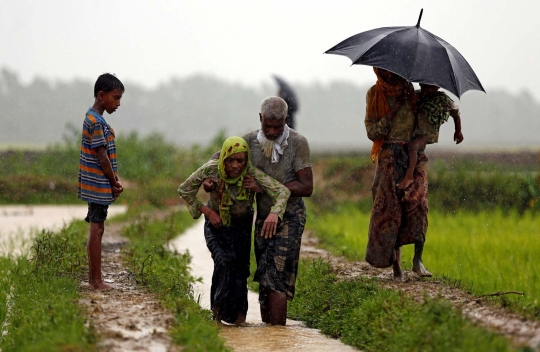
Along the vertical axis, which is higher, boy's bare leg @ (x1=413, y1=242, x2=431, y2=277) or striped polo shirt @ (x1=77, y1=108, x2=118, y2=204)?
striped polo shirt @ (x1=77, y1=108, x2=118, y2=204)

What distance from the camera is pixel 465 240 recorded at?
10703 mm

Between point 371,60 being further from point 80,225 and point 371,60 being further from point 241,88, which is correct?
point 241,88

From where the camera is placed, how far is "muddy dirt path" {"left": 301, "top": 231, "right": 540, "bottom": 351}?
4.82m

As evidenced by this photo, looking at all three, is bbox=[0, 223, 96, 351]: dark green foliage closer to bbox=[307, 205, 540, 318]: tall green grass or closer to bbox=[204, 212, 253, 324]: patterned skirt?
bbox=[204, 212, 253, 324]: patterned skirt

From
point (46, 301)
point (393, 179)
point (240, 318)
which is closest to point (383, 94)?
point (393, 179)

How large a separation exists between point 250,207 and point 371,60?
1559 millimetres

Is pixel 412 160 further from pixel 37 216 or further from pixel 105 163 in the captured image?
pixel 37 216

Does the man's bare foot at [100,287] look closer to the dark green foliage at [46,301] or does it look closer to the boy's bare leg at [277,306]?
the dark green foliage at [46,301]

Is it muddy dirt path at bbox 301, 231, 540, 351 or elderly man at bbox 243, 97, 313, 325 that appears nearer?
muddy dirt path at bbox 301, 231, 540, 351

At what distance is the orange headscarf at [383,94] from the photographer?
283 inches

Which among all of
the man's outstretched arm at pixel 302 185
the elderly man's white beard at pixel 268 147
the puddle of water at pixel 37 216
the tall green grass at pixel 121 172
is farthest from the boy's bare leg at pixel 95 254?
the tall green grass at pixel 121 172

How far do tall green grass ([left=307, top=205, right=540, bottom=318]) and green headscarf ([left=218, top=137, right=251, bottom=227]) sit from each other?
204 cm

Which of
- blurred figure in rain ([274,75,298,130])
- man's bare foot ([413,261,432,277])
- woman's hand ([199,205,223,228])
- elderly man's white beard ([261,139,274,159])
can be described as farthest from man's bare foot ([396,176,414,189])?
blurred figure in rain ([274,75,298,130])

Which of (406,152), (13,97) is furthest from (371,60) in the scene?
(13,97)
